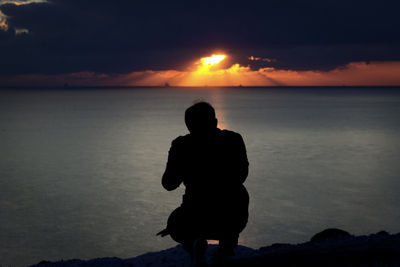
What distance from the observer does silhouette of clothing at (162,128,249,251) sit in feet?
14.1

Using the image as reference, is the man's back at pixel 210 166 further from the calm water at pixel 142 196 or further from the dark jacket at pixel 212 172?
the calm water at pixel 142 196

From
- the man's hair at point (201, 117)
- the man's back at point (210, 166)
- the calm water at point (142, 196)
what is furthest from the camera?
the calm water at point (142, 196)

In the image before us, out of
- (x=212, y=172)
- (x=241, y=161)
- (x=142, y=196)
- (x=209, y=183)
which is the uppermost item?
(x=241, y=161)

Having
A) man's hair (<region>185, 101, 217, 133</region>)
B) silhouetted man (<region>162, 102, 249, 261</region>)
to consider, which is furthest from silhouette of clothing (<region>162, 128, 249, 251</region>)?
man's hair (<region>185, 101, 217, 133</region>)

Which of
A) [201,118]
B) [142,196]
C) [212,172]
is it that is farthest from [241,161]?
[142,196]

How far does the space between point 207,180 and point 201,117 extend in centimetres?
70

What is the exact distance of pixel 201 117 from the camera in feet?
13.7

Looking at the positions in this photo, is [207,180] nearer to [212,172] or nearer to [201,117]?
[212,172]

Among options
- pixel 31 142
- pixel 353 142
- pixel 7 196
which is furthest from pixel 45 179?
pixel 353 142

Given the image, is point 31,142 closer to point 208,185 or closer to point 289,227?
point 289,227

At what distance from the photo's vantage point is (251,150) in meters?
36.6

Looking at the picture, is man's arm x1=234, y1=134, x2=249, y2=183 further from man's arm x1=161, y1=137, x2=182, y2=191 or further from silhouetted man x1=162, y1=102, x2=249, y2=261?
man's arm x1=161, y1=137, x2=182, y2=191

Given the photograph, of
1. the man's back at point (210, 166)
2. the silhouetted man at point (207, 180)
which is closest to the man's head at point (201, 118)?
the silhouetted man at point (207, 180)

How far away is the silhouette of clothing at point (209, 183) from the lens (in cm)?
431
